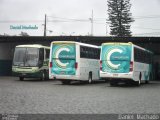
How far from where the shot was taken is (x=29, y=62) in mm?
35625

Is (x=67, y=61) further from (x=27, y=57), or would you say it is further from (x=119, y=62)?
(x=27, y=57)

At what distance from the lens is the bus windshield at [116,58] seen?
2791 centimetres

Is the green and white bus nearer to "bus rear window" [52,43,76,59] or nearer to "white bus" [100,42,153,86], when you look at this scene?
"bus rear window" [52,43,76,59]

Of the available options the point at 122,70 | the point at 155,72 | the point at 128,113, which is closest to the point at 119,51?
the point at 122,70

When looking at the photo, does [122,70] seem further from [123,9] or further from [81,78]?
[123,9]

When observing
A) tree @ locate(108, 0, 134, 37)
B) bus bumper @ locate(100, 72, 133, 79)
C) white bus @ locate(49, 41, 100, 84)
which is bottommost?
bus bumper @ locate(100, 72, 133, 79)

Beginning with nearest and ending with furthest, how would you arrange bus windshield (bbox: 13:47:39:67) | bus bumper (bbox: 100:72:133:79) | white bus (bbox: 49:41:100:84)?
1. bus bumper (bbox: 100:72:133:79)
2. white bus (bbox: 49:41:100:84)
3. bus windshield (bbox: 13:47:39:67)

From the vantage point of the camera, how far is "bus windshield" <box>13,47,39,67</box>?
35.6 metres

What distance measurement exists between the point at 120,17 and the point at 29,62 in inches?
1693

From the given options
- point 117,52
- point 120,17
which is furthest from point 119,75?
point 120,17

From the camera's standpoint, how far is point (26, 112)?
12148 mm

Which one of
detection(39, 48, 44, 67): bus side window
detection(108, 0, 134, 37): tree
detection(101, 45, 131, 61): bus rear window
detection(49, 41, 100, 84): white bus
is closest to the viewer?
detection(101, 45, 131, 61): bus rear window

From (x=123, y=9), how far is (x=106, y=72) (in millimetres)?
49417

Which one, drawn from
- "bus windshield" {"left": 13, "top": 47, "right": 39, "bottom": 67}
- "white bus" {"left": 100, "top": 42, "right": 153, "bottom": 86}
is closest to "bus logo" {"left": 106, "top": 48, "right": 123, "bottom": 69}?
"white bus" {"left": 100, "top": 42, "right": 153, "bottom": 86}
